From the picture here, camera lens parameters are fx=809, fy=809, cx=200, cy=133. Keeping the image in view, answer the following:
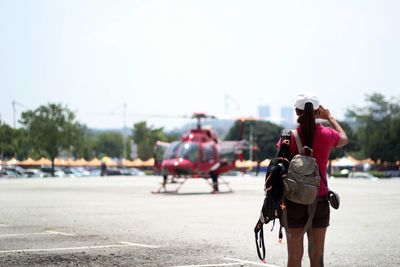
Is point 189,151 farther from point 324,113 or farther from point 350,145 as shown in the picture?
point 350,145

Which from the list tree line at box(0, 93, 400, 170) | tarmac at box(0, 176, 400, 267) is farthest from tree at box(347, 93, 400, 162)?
tarmac at box(0, 176, 400, 267)

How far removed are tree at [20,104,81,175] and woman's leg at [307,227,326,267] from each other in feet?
269

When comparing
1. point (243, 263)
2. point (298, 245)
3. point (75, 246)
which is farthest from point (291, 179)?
point (75, 246)

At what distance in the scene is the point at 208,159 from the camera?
36406 mm

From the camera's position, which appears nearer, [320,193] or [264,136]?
[320,193]

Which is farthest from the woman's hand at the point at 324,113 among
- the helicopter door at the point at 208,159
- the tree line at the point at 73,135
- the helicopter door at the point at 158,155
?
the tree line at the point at 73,135

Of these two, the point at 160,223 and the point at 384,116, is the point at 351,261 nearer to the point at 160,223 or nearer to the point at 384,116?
the point at 160,223

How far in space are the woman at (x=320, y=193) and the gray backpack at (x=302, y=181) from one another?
12 cm

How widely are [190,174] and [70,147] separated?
57.8 m

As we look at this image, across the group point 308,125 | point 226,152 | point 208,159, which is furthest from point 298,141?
point 226,152

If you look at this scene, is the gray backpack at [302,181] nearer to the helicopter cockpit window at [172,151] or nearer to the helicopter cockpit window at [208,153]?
the helicopter cockpit window at [172,151]

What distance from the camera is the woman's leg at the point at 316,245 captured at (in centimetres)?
665

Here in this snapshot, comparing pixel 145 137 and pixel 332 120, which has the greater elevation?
pixel 145 137

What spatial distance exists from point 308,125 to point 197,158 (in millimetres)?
29298
